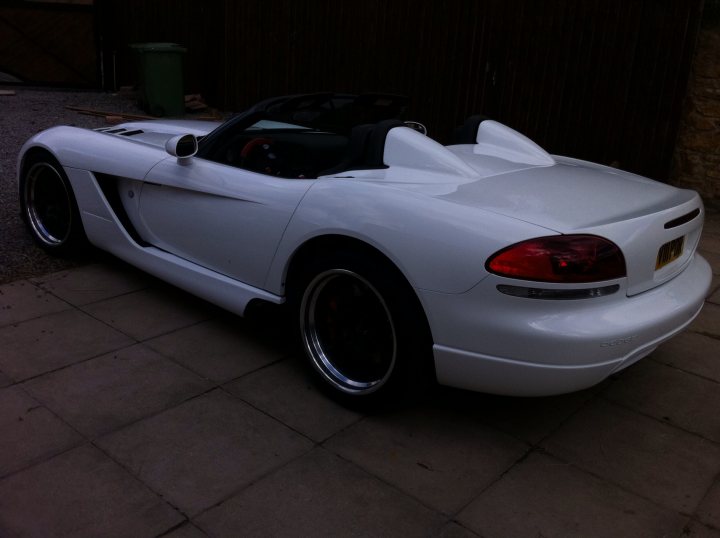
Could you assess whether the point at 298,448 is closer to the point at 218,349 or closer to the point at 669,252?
the point at 218,349

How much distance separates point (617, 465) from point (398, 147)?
68.0 inches

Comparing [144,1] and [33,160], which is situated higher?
[144,1]

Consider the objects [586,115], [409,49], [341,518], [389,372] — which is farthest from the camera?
[409,49]

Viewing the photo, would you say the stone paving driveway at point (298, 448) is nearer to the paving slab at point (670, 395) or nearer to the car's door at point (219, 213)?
the paving slab at point (670, 395)

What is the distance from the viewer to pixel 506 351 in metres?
2.91

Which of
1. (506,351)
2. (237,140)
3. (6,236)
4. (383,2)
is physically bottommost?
(6,236)

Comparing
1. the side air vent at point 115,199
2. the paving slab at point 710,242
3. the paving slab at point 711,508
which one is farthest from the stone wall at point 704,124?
the side air vent at point 115,199

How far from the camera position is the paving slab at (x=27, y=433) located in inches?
119

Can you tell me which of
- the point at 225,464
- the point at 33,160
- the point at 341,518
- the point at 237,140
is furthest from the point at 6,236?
the point at 341,518

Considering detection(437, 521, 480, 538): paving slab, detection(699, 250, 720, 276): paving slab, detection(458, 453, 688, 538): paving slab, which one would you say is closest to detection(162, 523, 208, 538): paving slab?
detection(437, 521, 480, 538): paving slab

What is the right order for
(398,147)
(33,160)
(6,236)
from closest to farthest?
(398,147) → (33,160) → (6,236)

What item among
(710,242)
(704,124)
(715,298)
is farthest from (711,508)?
(704,124)

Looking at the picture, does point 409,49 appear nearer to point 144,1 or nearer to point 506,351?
point 144,1

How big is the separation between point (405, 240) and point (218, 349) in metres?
1.49
